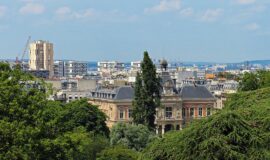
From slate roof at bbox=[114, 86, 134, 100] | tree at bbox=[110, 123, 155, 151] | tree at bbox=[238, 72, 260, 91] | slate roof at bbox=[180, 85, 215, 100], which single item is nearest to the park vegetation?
tree at bbox=[110, 123, 155, 151]

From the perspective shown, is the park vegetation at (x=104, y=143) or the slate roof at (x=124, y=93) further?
the slate roof at (x=124, y=93)

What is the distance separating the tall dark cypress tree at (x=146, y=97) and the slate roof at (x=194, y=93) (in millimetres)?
27967

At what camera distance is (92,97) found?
102 meters

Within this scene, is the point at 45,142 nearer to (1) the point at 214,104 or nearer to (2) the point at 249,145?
(2) the point at 249,145

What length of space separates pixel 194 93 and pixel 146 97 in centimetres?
3024

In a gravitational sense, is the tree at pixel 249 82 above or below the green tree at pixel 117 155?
above

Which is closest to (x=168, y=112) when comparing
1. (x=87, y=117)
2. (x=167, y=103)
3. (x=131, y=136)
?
(x=167, y=103)

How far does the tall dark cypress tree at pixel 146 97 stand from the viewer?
67625 millimetres

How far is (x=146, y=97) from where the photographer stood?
67.9 metres

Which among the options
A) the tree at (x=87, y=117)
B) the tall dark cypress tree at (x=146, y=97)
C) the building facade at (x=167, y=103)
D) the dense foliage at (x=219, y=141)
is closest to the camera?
the dense foliage at (x=219, y=141)

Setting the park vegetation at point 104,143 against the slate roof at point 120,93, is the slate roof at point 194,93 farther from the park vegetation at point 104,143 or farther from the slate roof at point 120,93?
the park vegetation at point 104,143

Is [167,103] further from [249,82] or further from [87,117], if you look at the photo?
[87,117]

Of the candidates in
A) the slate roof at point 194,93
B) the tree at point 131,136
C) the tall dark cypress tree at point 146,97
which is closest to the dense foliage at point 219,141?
the tree at point 131,136

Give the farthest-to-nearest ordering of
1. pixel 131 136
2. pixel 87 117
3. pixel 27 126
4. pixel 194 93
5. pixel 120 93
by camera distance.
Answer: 1. pixel 194 93
2. pixel 120 93
3. pixel 87 117
4. pixel 131 136
5. pixel 27 126
